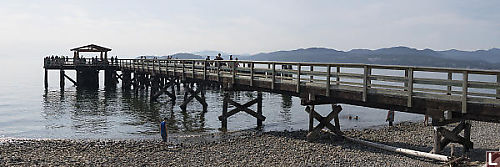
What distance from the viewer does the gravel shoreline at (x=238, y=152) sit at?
12.7m

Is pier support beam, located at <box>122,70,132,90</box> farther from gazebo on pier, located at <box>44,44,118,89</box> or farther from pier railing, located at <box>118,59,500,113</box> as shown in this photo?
pier railing, located at <box>118,59,500,113</box>

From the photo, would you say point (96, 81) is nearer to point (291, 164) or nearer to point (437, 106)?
point (291, 164)

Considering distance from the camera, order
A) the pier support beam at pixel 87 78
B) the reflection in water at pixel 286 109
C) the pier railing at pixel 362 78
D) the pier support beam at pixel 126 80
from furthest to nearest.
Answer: the pier support beam at pixel 87 78, the pier support beam at pixel 126 80, the reflection in water at pixel 286 109, the pier railing at pixel 362 78

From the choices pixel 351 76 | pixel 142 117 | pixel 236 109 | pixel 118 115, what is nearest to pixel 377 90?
pixel 351 76

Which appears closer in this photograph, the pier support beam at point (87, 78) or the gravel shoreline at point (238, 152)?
the gravel shoreline at point (238, 152)

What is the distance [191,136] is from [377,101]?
9563 mm

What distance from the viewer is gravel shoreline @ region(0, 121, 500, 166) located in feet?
41.6

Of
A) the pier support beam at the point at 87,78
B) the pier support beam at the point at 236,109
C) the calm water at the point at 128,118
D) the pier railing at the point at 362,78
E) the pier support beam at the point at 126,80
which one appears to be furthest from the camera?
the pier support beam at the point at 87,78

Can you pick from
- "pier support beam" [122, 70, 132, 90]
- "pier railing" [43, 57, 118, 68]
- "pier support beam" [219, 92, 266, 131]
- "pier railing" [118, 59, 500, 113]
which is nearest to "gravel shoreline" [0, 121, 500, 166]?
"pier railing" [118, 59, 500, 113]

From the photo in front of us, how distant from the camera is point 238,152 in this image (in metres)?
14.2

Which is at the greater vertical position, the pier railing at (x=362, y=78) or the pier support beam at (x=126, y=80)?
the pier railing at (x=362, y=78)

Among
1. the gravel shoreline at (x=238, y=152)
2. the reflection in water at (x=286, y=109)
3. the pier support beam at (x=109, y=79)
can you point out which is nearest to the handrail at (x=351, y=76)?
the gravel shoreline at (x=238, y=152)

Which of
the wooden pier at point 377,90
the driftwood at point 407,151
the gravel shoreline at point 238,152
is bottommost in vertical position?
the gravel shoreline at point 238,152

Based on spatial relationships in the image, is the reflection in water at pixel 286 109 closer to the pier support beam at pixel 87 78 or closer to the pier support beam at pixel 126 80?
the pier support beam at pixel 126 80
